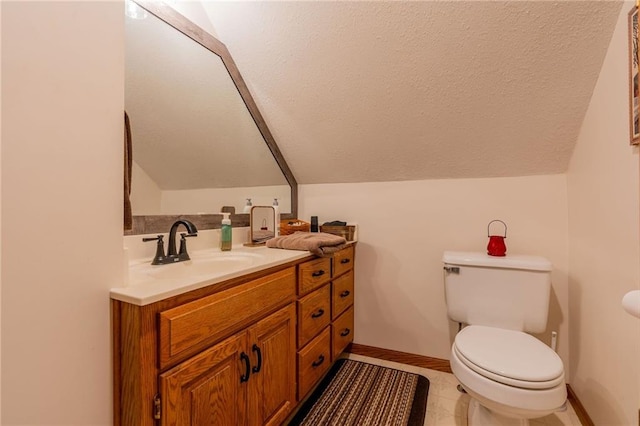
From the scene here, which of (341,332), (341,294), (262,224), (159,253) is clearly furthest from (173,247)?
(341,332)

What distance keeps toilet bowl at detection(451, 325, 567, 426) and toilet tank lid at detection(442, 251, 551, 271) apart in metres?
0.33

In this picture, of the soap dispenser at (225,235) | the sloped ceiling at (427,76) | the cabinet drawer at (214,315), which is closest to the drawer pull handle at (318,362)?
the cabinet drawer at (214,315)

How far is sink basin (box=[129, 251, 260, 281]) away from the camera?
95cm

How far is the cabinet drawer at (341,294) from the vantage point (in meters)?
1.69

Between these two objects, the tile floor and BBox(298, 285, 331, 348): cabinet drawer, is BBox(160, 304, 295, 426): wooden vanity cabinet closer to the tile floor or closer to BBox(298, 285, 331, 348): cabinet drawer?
BBox(298, 285, 331, 348): cabinet drawer

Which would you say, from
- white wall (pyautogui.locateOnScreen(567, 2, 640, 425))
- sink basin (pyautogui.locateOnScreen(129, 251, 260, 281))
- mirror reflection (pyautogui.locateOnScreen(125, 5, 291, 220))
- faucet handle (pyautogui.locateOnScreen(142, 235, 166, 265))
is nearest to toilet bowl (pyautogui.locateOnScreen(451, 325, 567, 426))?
white wall (pyautogui.locateOnScreen(567, 2, 640, 425))

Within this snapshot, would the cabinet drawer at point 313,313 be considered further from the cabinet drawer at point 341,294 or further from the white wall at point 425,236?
the white wall at point 425,236

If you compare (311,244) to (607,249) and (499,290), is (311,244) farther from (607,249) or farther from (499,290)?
(607,249)

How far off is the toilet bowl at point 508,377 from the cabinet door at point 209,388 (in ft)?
2.83

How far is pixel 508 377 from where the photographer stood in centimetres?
101

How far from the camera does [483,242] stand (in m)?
1.72

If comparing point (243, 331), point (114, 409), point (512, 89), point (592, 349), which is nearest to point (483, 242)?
point (592, 349)

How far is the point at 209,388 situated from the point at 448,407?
125 cm

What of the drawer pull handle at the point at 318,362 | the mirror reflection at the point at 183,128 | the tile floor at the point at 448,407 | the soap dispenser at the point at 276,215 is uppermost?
the mirror reflection at the point at 183,128
